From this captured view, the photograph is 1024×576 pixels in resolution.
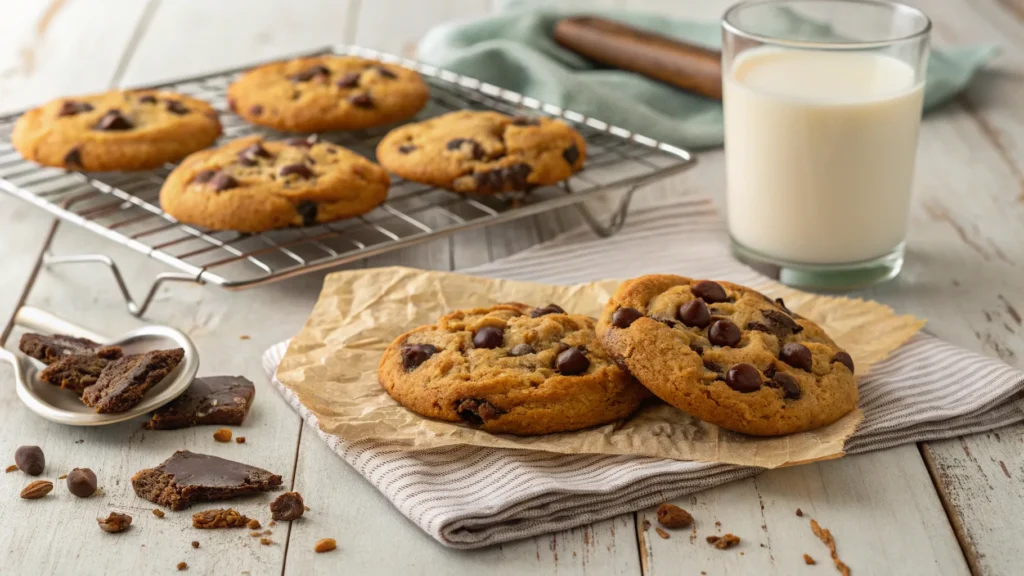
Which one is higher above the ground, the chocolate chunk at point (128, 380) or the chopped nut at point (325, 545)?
the chocolate chunk at point (128, 380)

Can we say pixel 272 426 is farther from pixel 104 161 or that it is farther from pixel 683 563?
pixel 104 161

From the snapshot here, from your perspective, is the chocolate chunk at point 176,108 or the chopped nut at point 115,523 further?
the chocolate chunk at point 176,108

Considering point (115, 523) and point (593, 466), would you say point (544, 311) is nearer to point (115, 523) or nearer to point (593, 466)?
point (593, 466)

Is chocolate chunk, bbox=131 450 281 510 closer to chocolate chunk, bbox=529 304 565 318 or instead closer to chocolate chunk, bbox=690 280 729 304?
chocolate chunk, bbox=529 304 565 318

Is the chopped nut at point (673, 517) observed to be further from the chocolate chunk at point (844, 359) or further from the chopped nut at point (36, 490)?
the chopped nut at point (36, 490)

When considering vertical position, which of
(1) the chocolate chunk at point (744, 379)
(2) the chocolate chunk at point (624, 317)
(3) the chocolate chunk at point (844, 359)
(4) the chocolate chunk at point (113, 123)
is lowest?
(3) the chocolate chunk at point (844, 359)

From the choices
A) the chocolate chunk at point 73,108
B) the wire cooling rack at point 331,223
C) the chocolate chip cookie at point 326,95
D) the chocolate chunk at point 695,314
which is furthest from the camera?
the chocolate chip cookie at point 326,95

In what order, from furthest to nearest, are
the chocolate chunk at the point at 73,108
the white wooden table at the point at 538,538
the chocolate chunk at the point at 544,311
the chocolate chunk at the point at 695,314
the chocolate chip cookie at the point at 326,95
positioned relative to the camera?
the chocolate chip cookie at the point at 326,95
the chocolate chunk at the point at 73,108
the chocolate chunk at the point at 544,311
the chocolate chunk at the point at 695,314
the white wooden table at the point at 538,538

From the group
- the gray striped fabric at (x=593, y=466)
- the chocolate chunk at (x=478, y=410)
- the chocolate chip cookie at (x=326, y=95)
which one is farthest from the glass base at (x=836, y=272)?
the chocolate chip cookie at (x=326, y=95)
